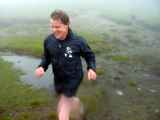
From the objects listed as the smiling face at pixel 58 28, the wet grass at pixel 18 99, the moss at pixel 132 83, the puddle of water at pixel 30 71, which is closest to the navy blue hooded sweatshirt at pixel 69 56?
the smiling face at pixel 58 28

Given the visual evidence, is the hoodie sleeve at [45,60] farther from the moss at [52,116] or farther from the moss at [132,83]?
the moss at [132,83]

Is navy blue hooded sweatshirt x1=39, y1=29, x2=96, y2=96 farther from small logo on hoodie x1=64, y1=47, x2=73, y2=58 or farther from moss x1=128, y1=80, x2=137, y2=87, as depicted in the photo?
moss x1=128, y1=80, x2=137, y2=87

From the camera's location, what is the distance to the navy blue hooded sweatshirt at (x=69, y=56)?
909 cm

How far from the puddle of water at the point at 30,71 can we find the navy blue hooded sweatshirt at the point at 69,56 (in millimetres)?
7324

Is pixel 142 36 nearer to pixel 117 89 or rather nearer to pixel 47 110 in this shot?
pixel 117 89

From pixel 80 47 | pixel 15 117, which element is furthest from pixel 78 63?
pixel 15 117

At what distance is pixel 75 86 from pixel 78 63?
0.53 meters

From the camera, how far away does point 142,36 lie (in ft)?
107

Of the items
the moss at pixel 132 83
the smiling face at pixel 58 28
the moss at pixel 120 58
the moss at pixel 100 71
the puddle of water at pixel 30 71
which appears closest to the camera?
the smiling face at pixel 58 28

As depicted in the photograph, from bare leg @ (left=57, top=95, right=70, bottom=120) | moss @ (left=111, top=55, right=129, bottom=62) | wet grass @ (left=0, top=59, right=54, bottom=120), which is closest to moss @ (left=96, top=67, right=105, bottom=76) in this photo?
moss @ (left=111, top=55, right=129, bottom=62)

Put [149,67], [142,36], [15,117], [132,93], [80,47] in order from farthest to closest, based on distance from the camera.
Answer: [142,36] → [149,67] → [132,93] → [15,117] → [80,47]

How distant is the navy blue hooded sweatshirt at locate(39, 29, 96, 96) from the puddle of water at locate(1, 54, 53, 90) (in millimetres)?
7324

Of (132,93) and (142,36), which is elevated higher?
(132,93)

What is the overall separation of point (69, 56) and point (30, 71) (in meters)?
10.9
